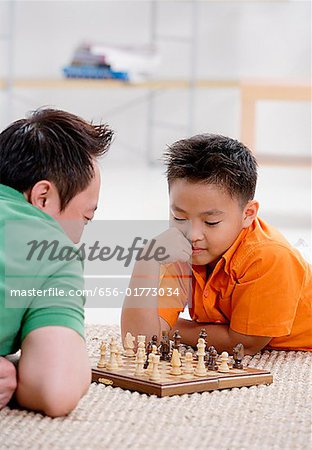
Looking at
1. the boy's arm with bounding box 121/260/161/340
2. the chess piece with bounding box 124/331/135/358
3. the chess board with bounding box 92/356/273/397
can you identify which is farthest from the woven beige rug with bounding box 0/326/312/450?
the boy's arm with bounding box 121/260/161/340

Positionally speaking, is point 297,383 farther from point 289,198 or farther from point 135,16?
point 135,16

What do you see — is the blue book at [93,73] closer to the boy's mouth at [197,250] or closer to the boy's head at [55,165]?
the boy's mouth at [197,250]

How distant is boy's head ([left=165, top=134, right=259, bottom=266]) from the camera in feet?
4.93

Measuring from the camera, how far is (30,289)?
1.16 meters

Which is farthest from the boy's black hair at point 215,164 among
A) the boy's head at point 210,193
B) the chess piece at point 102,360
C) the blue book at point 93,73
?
the blue book at point 93,73

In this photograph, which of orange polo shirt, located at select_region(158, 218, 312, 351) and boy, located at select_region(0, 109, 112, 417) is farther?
orange polo shirt, located at select_region(158, 218, 312, 351)

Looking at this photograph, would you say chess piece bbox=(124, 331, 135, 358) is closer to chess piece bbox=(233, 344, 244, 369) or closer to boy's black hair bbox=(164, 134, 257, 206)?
chess piece bbox=(233, 344, 244, 369)

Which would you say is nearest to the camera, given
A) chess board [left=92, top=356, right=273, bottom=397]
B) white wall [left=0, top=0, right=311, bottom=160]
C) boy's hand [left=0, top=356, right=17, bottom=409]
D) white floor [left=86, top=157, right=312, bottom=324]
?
boy's hand [left=0, top=356, right=17, bottom=409]

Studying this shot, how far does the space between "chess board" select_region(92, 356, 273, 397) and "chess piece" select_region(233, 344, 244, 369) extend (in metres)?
0.01

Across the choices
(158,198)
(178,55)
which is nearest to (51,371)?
(158,198)

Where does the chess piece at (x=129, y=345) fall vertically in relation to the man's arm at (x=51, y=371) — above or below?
below

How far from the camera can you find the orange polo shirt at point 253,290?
1522 millimetres

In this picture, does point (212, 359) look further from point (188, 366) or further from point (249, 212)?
point (249, 212)

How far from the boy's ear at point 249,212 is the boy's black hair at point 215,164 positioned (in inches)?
0.4
